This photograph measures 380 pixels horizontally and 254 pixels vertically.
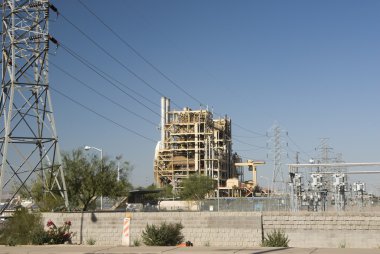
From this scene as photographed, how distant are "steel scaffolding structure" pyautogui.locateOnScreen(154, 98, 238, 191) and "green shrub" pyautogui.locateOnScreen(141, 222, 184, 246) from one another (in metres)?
83.7

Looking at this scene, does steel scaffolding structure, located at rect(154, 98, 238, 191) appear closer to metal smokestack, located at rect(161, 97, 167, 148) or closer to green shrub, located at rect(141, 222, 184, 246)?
metal smokestack, located at rect(161, 97, 167, 148)

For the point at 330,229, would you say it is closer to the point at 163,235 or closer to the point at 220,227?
the point at 220,227

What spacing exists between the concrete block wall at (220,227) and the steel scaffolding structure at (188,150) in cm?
8292

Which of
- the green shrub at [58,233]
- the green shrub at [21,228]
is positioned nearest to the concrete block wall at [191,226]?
the green shrub at [58,233]

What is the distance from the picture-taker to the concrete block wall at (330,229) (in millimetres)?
27484

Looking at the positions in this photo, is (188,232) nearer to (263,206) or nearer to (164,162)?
(263,206)

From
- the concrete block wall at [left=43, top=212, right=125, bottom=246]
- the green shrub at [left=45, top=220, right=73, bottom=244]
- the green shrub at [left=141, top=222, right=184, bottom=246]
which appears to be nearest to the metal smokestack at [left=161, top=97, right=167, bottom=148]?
the concrete block wall at [left=43, top=212, right=125, bottom=246]

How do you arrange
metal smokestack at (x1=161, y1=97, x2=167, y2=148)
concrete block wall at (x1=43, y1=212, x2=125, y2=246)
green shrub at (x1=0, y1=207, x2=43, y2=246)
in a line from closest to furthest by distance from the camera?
green shrub at (x1=0, y1=207, x2=43, y2=246) → concrete block wall at (x1=43, y1=212, x2=125, y2=246) → metal smokestack at (x1=161, y1=97, x2=167, y2=148)

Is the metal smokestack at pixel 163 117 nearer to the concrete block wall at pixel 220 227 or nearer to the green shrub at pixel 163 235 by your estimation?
the concrete block wall at pixel 220 227

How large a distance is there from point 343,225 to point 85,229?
15818mm

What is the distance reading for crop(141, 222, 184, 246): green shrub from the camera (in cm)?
2626

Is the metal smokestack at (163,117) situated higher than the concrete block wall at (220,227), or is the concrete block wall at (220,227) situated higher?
the metal smokestack at (163,117)

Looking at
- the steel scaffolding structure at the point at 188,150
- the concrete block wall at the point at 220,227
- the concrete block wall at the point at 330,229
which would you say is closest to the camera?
the concrete block wall at the point at 330,229

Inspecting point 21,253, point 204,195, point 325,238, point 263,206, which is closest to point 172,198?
point 204,195
